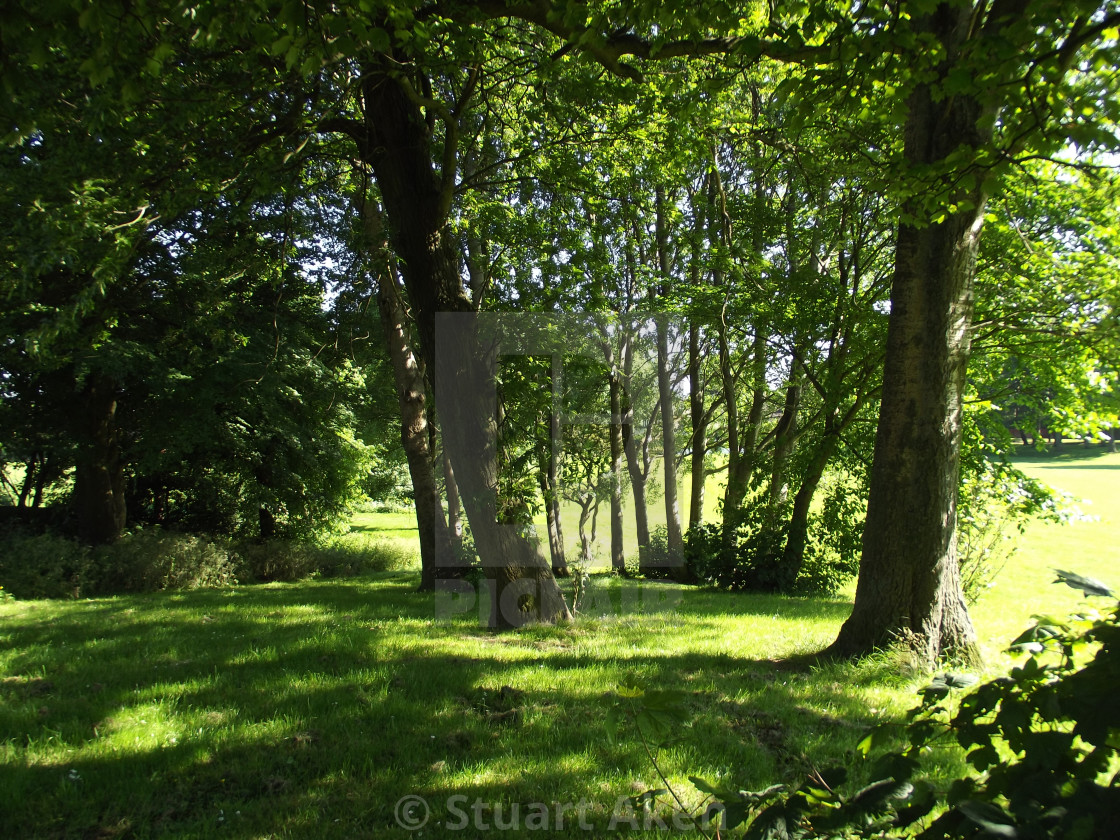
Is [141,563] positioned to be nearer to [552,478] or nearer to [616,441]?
[552,478]

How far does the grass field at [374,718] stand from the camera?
3160 millimetres

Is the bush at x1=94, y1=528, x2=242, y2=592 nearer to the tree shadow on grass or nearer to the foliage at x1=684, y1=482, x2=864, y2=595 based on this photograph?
the tree shadow on grass

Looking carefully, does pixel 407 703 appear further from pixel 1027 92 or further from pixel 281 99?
pixel 281 99

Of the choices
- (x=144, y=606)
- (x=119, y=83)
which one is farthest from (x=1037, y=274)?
(x=144, y=606)

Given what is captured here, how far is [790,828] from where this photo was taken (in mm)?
1551

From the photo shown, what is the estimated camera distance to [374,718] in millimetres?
4250

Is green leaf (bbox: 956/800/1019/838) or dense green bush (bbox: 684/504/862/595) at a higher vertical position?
green leaf (bbox: 956/800/1019/838)

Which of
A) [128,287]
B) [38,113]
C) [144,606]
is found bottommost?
[144,606]

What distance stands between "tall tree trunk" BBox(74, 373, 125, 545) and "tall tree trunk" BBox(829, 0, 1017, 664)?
16.1 m

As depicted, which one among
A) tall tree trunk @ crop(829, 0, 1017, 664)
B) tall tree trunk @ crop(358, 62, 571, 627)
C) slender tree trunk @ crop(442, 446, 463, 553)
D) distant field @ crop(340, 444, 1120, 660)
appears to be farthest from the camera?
slender tree trunk @ crop(442, 446, 463, 553)

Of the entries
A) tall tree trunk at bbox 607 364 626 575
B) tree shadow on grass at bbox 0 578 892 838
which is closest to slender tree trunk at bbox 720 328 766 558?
tall tree trunk at bbox 607 364 626 575

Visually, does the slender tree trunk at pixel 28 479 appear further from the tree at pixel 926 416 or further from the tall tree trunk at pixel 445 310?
the tree at pixel 926 416

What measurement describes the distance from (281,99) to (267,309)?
926 cm

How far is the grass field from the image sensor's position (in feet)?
10.4
